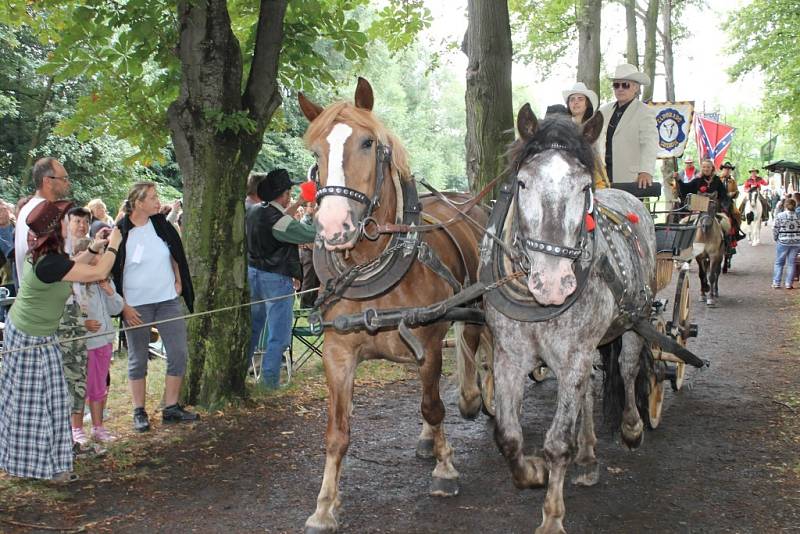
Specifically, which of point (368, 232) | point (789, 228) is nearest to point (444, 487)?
point (368, 232)

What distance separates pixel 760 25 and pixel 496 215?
66.0 ft

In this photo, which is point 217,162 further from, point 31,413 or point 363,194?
point 363,194

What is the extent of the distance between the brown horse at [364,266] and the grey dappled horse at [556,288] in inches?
18.8

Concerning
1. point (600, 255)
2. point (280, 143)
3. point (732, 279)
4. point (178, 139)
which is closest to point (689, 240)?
point (600, 255)

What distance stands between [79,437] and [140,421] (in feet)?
1.70

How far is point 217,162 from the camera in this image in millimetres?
6406

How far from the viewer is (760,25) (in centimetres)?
2092

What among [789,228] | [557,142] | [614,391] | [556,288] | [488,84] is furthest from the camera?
[789,228]

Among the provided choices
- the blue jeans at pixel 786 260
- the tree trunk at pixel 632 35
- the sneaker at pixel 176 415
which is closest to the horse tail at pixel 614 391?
the sneaker at pixel 176 415

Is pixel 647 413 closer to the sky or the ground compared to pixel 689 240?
closer to the ground

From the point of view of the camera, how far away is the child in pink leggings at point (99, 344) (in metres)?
5.85

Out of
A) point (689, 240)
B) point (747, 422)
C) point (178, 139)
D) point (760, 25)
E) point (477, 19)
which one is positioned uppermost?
point (760, 25)

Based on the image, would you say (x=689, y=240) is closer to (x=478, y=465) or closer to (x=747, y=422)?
(x=747, y=422)

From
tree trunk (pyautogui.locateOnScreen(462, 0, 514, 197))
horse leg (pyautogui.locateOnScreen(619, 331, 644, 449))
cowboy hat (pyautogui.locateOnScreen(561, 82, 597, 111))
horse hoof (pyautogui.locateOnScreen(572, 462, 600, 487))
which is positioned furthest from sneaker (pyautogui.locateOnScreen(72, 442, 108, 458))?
tree trunk (pyautogui.locateOnScreen(462, 0, 514, 197))
